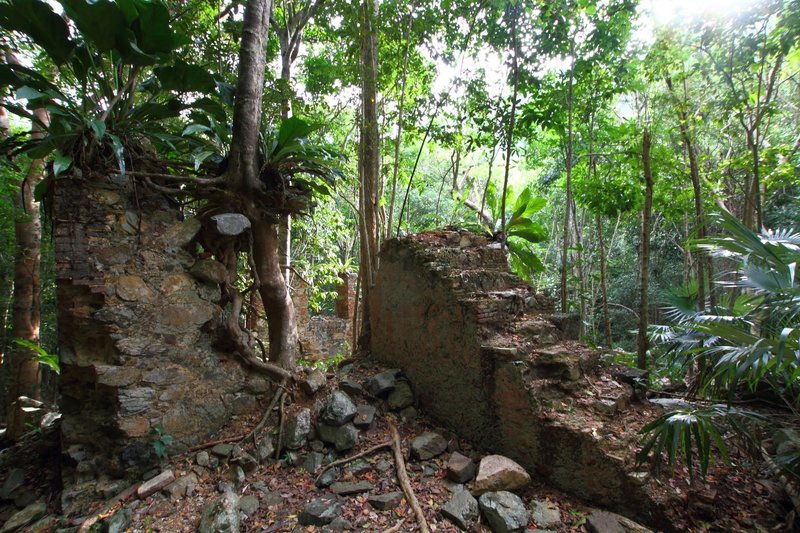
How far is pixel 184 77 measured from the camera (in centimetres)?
306

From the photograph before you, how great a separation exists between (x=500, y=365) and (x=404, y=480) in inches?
43.0

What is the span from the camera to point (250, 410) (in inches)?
130

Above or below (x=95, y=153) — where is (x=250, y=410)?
below

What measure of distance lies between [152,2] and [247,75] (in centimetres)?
87

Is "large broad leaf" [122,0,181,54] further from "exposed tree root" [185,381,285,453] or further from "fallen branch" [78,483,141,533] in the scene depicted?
"fallen branch" [78,483,141,533]

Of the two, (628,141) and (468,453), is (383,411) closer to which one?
(468,453)

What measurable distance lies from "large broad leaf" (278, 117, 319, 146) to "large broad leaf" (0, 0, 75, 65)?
1445 mm

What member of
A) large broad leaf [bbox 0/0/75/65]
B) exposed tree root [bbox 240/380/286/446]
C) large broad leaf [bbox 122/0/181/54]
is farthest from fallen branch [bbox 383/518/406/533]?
large broad leaf [bbox 0/0/75/65]

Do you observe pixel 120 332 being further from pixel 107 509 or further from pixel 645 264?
pixel 645 264

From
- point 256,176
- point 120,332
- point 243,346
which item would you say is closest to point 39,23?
point 256,176

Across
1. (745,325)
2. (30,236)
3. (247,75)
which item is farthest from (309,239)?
(745,325)

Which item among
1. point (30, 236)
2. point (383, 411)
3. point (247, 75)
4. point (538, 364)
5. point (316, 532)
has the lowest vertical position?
point (316, 532)

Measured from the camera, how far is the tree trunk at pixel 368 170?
15.3 feet

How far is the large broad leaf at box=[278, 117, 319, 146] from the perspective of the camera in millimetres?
3227
